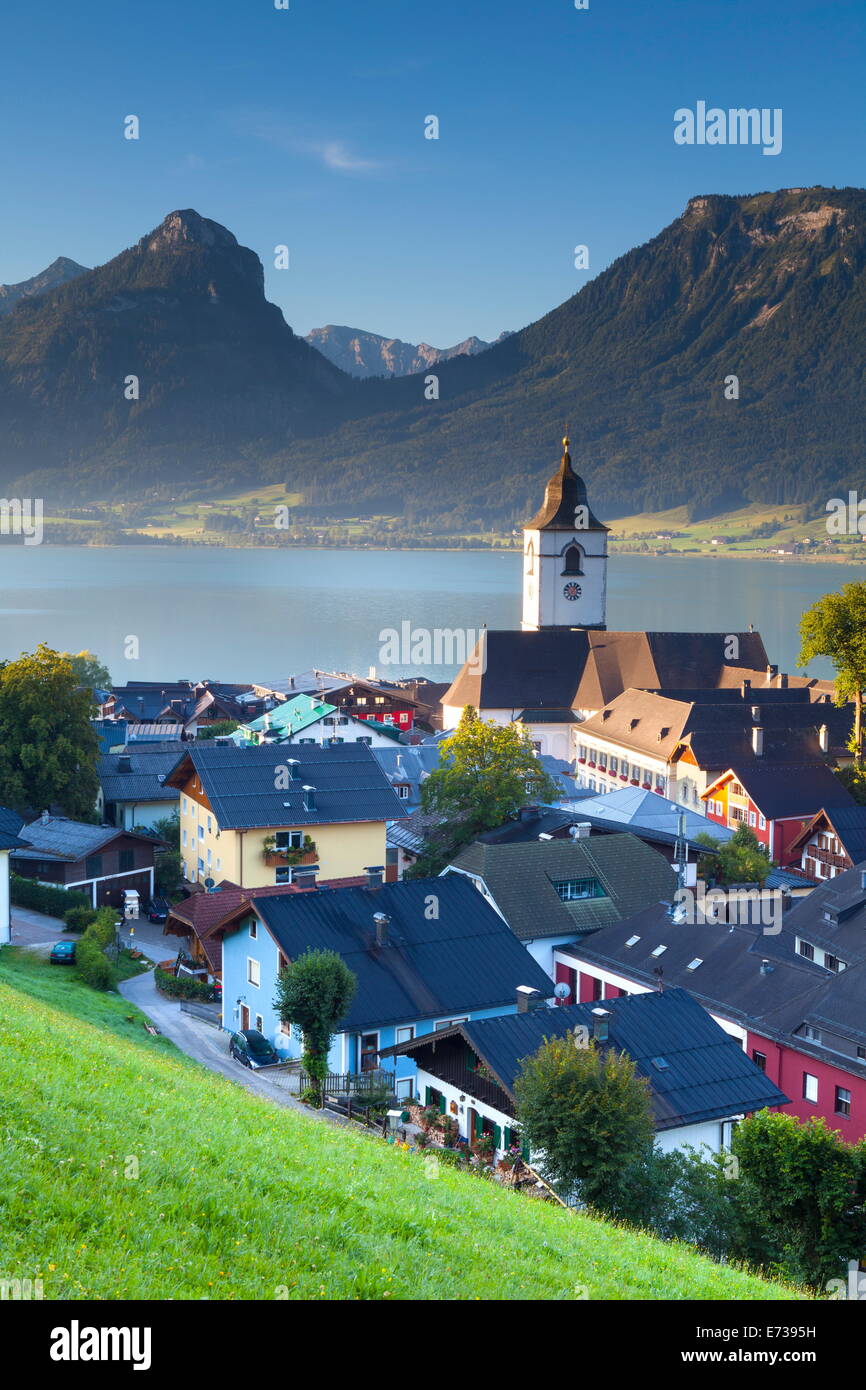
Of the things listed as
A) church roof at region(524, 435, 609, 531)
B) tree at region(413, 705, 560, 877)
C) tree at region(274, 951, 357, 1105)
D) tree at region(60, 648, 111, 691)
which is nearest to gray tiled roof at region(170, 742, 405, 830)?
tree at region(413, 705, 560, 877)

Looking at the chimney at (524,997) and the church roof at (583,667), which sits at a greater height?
the church roof at (583,667)

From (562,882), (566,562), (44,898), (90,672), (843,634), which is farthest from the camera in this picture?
(90,672)

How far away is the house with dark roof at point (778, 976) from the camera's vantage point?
2412cm

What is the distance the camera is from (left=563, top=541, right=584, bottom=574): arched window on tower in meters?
83.5

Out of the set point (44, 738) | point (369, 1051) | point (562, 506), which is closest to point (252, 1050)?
point (369, 1051)

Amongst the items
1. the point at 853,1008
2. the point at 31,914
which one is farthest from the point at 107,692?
the point at 853,1008

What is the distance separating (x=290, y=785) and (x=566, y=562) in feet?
160

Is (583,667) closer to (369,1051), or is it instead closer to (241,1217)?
(369,1051)

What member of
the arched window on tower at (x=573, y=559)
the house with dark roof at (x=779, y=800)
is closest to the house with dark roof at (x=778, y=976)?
the house with dark roof at (x=779, y=800)

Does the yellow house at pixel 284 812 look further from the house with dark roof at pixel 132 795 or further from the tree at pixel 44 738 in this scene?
the house with dark roof at pixel 132 795

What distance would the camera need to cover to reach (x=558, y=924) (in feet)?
103

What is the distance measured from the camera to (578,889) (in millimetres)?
33031

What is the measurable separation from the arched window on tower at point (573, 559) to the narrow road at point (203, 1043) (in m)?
55.7
